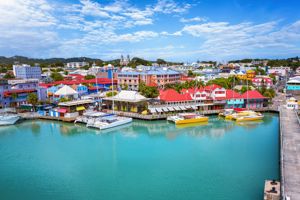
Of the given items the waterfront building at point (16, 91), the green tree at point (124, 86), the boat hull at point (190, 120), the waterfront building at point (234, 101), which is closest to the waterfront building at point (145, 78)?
the green tree at point (124, 86)

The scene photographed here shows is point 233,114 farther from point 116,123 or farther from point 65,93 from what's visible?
point 65,93

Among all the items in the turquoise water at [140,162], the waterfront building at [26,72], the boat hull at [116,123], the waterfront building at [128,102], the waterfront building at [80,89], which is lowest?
the turquoise water at [140,162]

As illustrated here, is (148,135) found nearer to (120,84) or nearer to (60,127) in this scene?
(60,127)

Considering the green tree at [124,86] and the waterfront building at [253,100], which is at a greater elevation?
the green tree at [124,86]

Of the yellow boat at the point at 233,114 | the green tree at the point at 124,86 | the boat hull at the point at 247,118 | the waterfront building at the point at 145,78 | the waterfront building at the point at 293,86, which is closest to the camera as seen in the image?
the boat hull at the point at 247,118

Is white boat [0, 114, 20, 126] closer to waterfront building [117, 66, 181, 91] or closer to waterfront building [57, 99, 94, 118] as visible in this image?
waterfront building [57, 99, 94, 118]

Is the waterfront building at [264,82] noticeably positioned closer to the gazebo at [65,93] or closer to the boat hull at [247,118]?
the boat hull at [247,118]

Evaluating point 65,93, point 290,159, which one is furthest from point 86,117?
point 290,159
